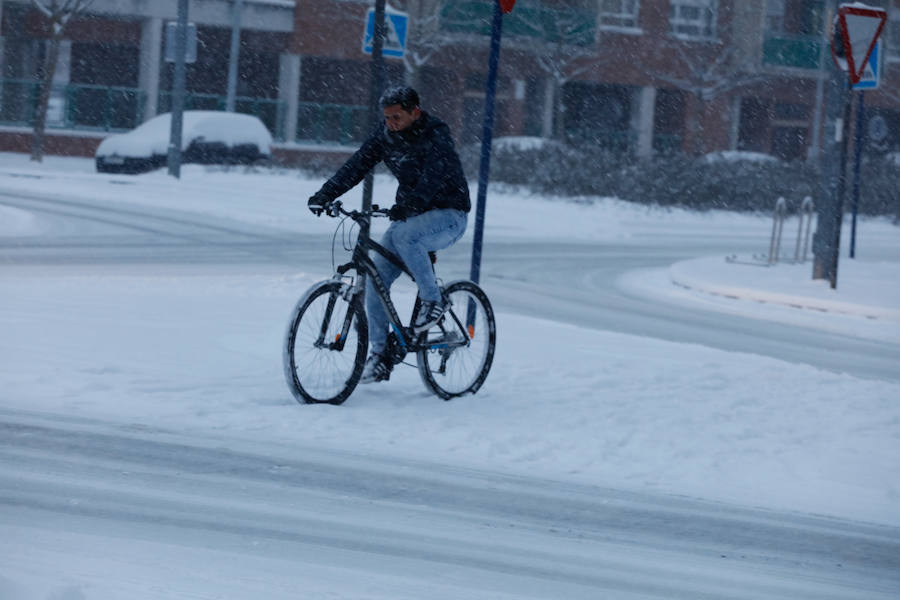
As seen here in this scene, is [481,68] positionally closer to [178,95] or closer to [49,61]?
[49,61]

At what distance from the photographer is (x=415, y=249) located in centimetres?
746

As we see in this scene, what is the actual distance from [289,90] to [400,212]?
1529 inches

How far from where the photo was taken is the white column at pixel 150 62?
4244 cm

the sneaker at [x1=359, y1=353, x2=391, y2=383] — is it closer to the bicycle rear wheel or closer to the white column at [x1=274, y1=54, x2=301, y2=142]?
the bicycle rear wheel

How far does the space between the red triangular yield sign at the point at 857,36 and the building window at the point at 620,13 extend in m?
34.5

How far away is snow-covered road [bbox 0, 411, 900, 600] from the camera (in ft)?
14.6

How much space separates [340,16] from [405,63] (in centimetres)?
324

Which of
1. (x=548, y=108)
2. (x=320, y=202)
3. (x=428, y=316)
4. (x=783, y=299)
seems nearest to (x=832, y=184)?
(x=783, y=299)

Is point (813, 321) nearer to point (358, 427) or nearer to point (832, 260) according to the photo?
point (832, 260)

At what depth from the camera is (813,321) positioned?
13.9 meters

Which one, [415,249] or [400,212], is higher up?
[400,212]

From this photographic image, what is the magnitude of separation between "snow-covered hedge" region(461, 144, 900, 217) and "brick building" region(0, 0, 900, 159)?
359 inches

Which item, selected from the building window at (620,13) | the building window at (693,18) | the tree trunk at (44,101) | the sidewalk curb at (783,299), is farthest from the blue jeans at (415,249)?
the building window at (693,18)

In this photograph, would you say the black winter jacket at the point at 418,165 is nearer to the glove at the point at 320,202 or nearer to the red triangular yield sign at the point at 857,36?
the glove at the point at 320,202
